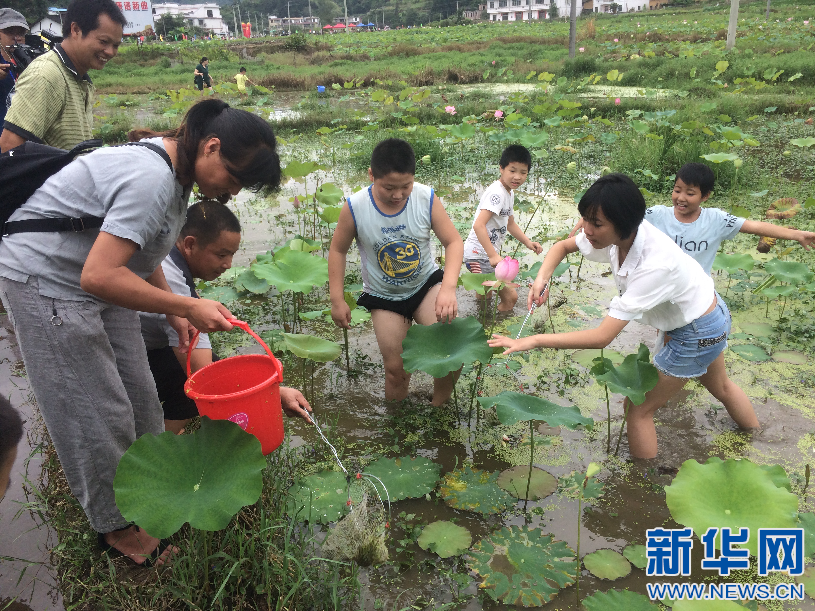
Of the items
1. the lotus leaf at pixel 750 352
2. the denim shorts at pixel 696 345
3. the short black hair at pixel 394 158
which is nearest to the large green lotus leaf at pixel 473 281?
the short black hair at pixel 394 158

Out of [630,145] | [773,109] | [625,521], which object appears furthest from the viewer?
[773,109]

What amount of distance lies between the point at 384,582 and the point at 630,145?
605cm

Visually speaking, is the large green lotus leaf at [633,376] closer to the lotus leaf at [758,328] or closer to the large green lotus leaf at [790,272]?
the lotus leaf at [758,328]

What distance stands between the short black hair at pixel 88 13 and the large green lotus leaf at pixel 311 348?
165cm

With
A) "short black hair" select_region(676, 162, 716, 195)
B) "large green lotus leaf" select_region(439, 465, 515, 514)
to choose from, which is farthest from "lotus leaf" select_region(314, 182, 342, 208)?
"large green lotus leaf" select_region(439, 465, 515, 514)

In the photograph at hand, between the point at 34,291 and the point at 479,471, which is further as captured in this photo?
the point at 479,471

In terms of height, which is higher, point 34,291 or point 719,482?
point 34,291

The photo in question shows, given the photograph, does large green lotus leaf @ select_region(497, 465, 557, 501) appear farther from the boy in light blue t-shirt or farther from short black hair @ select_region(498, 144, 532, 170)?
short black hair @ select_region(498, 144, 532, 170)

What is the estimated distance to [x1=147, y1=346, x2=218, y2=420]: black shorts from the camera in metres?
2.22

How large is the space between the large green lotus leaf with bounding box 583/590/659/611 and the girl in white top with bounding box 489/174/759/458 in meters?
0.77

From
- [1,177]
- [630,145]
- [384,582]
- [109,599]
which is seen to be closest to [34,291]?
[1,177]

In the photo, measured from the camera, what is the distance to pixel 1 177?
1.49 m

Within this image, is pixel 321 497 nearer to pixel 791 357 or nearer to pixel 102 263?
pixel 102 263

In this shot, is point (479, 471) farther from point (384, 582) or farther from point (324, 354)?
point (324, 354)
